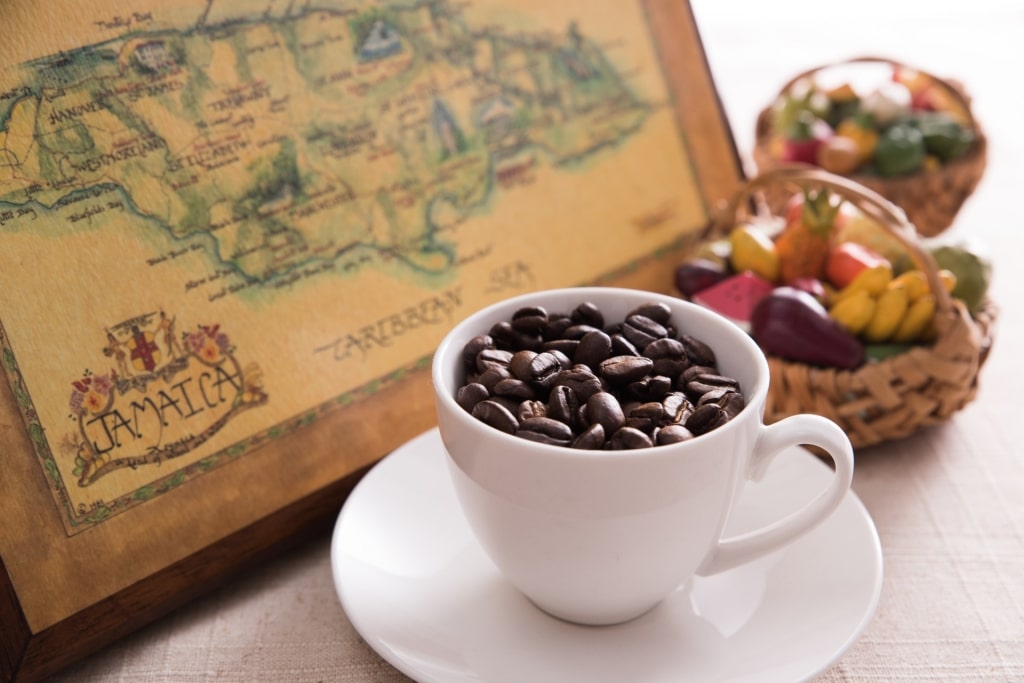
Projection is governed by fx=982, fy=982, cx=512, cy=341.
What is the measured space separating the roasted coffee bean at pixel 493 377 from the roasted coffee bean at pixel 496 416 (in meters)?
0.03

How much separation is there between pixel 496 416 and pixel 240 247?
1.25 feet

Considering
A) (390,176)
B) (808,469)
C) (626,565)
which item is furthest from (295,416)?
(808,469)

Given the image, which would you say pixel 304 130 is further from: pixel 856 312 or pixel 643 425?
pixel 856 312

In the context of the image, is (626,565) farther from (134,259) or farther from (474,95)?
(474,95)

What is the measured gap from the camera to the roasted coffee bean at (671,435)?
Answer: 0.73 meters

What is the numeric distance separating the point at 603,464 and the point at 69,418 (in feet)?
1.60

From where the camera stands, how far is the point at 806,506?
823 millimetres

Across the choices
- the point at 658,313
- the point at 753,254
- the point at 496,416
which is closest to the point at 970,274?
A: the point at 753,254

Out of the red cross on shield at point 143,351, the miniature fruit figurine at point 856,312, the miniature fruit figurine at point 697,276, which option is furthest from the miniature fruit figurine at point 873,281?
the red cross on shield at point 143,351

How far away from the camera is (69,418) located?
87cm

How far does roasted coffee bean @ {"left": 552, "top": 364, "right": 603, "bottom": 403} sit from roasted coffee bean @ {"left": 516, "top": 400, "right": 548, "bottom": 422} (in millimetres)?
25

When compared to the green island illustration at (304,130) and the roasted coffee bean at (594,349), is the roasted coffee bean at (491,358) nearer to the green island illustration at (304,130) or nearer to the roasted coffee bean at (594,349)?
the roasted coffee bean at (594,349)

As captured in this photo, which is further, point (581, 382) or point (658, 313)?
point (658, 313)

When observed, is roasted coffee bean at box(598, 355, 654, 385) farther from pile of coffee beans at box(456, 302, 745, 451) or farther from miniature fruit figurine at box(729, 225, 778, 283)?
miniature fruit figurine at box(729, 225, 778, 283)
